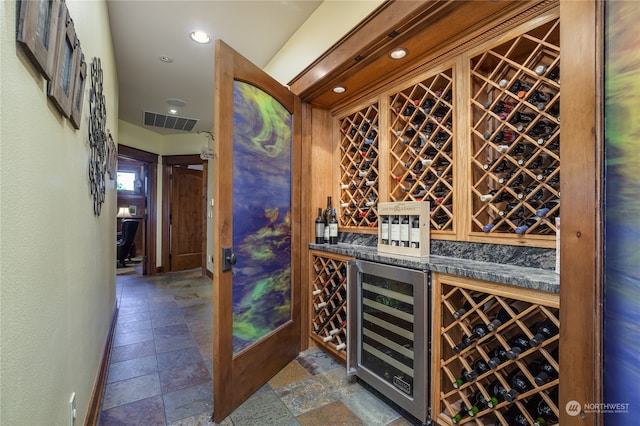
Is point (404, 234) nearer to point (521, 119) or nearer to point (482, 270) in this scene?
point (482, 270)

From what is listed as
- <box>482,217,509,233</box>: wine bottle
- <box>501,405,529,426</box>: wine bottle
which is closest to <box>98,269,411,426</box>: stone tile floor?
<box>501,405,529,426</box>: wine bottle

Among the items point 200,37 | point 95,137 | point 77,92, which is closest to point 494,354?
point 77,92

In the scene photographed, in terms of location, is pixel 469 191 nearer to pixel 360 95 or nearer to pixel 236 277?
pixel 360 95

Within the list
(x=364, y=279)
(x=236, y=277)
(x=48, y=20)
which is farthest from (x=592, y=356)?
(x=48, y=20)

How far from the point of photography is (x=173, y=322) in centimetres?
309

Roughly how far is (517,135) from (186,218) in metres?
5.89

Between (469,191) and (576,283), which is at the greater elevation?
(469,191)

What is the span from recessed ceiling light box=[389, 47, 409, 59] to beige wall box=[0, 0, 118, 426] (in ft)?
5.14

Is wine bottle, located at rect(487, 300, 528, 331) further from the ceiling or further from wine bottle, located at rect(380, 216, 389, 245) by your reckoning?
the ceiling

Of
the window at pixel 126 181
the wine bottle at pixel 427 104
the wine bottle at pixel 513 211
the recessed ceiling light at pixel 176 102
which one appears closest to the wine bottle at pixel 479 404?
the wine bottle at pixel 513 211

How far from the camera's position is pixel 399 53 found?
1.75 metres

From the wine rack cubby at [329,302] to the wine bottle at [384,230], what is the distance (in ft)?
0.97

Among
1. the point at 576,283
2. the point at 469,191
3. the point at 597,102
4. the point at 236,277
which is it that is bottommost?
the point at 236,277

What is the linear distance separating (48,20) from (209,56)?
7.58 ft
